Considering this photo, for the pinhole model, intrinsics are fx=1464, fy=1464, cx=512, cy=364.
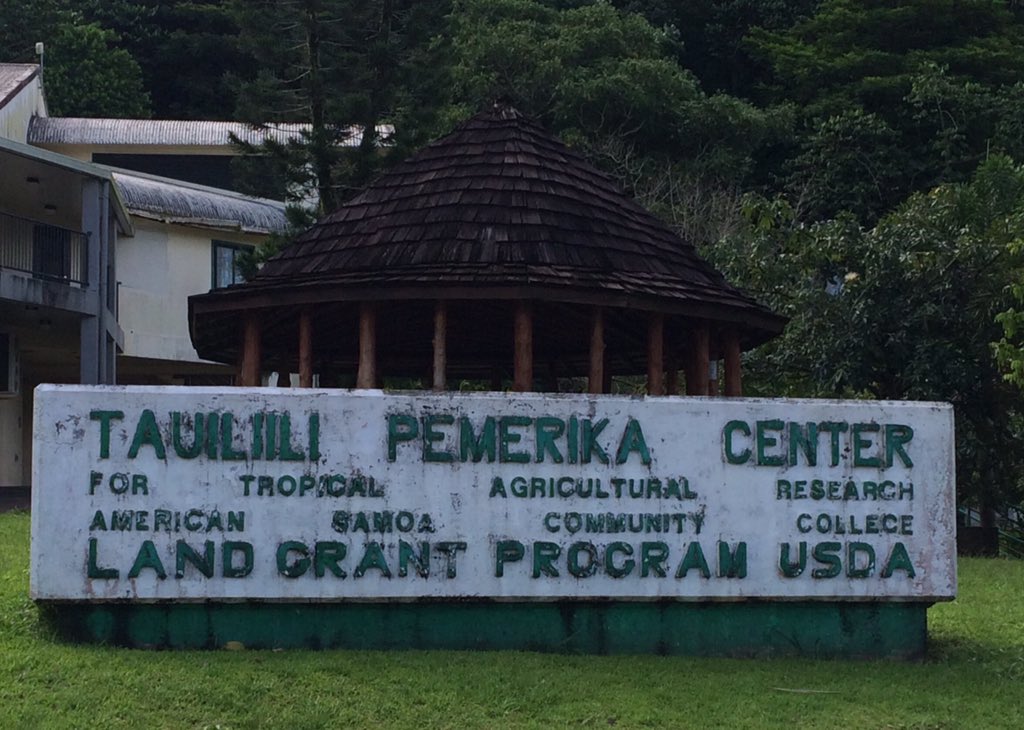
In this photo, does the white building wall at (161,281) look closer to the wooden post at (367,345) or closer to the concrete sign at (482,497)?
the wooden post at (367,345)

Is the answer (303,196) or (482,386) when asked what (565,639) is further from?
(303,196)

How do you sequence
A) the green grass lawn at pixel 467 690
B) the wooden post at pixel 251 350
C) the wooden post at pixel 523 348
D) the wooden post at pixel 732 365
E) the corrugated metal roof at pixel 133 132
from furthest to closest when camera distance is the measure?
the corrugated metal roof at pixel 133 132, the wooden post at pixel 732 365, the wooden post at pixel 251 350, the wooden post at pixel 523 348, the green grass lawn at pixel 467 690

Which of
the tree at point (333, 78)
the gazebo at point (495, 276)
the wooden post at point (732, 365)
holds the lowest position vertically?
the wooden post at point (732, 365)

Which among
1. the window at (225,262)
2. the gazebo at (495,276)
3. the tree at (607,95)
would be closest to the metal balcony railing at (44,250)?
the window at (225,262)

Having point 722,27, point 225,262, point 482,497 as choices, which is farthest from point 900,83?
point 482,497

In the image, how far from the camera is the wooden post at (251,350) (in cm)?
1340

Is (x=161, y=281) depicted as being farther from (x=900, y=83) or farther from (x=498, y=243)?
(x=900, y=83)

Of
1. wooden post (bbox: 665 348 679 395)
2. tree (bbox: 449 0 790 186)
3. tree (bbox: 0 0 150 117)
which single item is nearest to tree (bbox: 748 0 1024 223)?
tree (bbox: 449 0 790 186)

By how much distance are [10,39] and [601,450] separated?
37390 millimetres

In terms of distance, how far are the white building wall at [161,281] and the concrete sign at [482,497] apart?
18.0 metres

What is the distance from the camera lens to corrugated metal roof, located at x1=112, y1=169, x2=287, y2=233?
87.4 feet

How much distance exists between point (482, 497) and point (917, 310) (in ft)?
33.9

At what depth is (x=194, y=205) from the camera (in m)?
27.6

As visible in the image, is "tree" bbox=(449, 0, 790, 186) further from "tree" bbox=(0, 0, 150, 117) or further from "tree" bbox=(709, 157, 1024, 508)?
"tree" bbox=(709, 157, 1024, 508)
